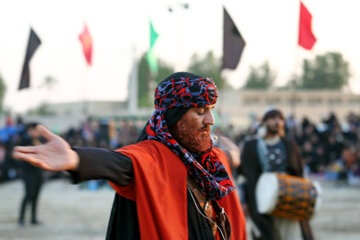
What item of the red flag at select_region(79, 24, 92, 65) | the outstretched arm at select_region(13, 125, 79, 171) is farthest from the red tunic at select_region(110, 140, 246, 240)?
the red flag at select_region(79, 24, 92, 65)

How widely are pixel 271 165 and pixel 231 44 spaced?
6.96 feet

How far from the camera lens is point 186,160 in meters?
2.90

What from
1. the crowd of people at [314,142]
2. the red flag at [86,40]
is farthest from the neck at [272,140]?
the red flag at [86,40]

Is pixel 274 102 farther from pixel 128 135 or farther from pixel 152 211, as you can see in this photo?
pixel 152 211

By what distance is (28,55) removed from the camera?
8.42 metres

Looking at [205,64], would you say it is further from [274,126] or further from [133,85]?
[274,126]

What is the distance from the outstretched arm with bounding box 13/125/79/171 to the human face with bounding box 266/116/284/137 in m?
4.21

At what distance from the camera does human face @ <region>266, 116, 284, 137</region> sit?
634 centimetres

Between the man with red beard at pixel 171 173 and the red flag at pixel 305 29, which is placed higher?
the red flag at pixel 305 29

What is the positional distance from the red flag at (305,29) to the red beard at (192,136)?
291 inches

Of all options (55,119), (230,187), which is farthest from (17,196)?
(55,119)

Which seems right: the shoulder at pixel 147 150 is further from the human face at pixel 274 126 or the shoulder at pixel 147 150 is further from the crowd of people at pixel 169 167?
the human face at pixel 274 126

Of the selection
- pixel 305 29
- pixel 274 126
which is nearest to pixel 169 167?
pixel 274 126

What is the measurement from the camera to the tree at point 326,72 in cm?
9438
